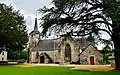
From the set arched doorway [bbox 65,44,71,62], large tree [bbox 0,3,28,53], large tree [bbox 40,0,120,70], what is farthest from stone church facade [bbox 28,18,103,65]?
large tree [bbox 40,0,120,70]

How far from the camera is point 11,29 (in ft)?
156

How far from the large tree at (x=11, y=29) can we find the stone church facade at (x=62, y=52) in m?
8.64

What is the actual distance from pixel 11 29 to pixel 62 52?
19152 mm

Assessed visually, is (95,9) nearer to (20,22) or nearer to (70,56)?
(20,22)

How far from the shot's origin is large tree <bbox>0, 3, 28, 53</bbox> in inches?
1815

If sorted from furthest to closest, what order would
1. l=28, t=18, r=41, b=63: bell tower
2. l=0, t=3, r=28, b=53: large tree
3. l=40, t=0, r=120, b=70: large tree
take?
1. l=28, t=18, r=41, b=63: bell tower
2. l=0, t=3, r=28, b=53: large tree
3. l=40, t=0, r=120, b=70: large tree

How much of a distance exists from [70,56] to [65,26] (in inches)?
1416

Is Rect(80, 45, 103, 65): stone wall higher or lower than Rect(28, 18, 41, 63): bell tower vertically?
lower

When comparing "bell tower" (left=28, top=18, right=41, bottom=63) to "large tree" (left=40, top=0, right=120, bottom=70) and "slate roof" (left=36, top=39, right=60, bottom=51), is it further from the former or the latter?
"large tree" (left=40, top=0, right=120, bottom=70)

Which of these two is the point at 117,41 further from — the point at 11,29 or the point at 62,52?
the point at 62,52

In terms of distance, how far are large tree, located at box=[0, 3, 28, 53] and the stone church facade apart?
8.64 metres

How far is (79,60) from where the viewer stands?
57812mm

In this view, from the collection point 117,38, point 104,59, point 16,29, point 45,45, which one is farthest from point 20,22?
point 117,38

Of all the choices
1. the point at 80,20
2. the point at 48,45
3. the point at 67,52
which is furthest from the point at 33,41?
the point at 80,20
